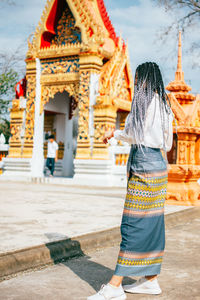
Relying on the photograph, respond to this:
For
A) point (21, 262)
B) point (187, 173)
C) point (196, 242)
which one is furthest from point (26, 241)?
point (187, 173)

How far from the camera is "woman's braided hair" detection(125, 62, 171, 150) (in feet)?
11.0

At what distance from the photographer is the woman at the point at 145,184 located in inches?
128

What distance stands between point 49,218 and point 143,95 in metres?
3.12

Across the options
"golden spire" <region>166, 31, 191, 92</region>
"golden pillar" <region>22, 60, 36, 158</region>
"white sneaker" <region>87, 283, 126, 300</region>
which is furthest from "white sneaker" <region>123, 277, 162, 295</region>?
"golden pillar" <region>22, 60, 36, 158</region>

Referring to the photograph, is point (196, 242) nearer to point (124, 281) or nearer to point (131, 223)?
point (124, 281)

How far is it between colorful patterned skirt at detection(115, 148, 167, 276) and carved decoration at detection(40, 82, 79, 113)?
11458 millimetres

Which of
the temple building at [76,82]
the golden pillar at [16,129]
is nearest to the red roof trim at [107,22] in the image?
the temple building at [76,82]

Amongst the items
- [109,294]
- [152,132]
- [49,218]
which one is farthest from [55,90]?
[109,294]

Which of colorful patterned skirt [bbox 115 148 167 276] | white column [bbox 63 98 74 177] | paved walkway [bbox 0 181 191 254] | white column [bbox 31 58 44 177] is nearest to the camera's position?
colorful patterned skirt [bbox 115 148 167 276]

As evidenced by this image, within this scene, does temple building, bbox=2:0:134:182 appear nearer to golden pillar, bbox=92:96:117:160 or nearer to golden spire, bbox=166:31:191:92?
golden pillar, bbox=92:96:117:160

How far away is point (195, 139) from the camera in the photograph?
9.07 metres

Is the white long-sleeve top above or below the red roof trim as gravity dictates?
below

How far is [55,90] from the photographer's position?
1506 cm

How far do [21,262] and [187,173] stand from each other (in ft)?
17.8
